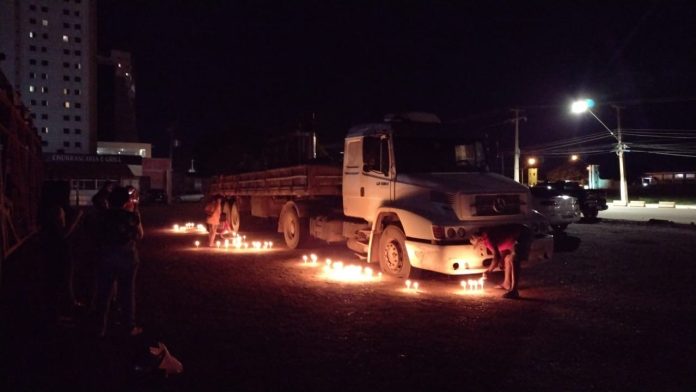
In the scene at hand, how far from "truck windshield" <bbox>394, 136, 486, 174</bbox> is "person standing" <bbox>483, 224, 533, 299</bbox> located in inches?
78.1

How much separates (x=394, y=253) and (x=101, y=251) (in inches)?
230

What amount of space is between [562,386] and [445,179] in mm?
5600

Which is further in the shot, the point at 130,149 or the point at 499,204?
the point at 130,149

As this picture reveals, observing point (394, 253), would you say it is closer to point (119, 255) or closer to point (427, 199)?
point (427, 199)

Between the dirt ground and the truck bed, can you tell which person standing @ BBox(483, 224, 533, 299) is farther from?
the truck bed

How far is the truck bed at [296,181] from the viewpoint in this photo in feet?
46.4

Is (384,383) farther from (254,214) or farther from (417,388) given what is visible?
(254,214)

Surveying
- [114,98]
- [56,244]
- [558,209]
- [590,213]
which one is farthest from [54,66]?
[56,244]

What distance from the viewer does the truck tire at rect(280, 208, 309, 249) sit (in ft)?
49.5

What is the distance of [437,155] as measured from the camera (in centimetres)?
1106

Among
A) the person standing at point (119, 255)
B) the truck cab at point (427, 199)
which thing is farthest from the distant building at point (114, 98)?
the person standing at point (119, 255)

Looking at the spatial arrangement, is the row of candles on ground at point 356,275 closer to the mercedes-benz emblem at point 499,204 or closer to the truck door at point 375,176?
the truck door at point 375,176

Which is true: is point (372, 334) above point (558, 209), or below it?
below

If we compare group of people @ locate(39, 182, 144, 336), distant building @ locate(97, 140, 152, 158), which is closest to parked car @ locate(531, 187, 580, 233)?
group of people @ locate(39, 182, 144, 336)
